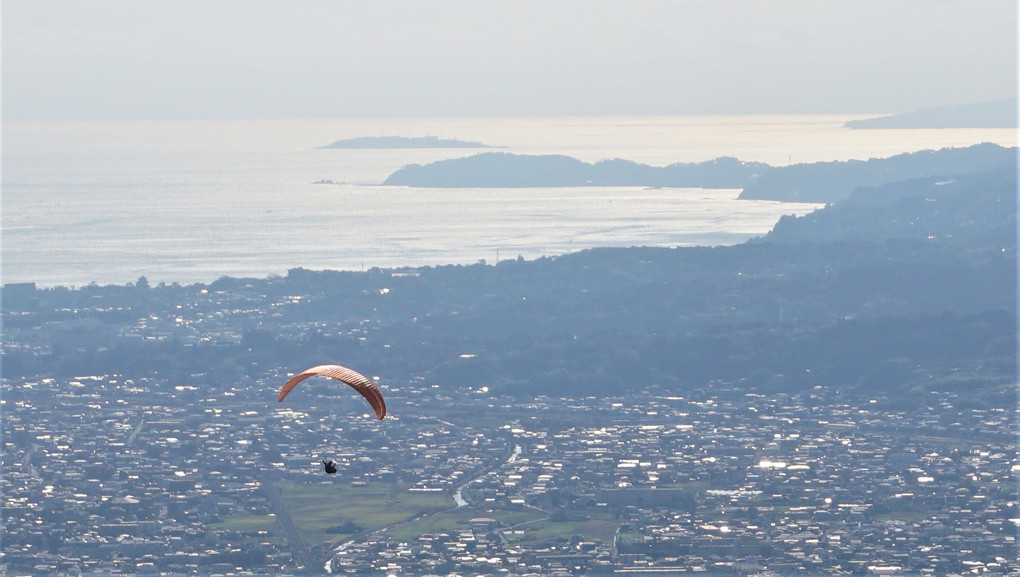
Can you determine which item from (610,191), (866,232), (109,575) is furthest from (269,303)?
(610,191)

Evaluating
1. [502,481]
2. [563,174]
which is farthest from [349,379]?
[563,174]

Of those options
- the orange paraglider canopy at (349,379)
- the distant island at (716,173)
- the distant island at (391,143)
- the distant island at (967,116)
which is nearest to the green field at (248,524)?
the orange paraglider canopy at (349,379)

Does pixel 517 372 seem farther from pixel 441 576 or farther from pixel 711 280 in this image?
pixel 441 576

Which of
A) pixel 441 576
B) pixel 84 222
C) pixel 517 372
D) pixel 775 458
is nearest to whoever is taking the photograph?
pixel 441 576

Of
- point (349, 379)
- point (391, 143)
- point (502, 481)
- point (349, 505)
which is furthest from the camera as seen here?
point (391, 143)

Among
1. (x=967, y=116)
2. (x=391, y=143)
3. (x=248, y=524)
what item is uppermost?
(x=967, y=116)

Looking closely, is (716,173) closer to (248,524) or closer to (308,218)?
(308,218)

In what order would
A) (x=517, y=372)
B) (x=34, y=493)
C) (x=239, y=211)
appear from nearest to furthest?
(x=34, y=493) → (x=517, y=372) → (x=239, y=211)

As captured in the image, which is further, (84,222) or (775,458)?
(84,222)
